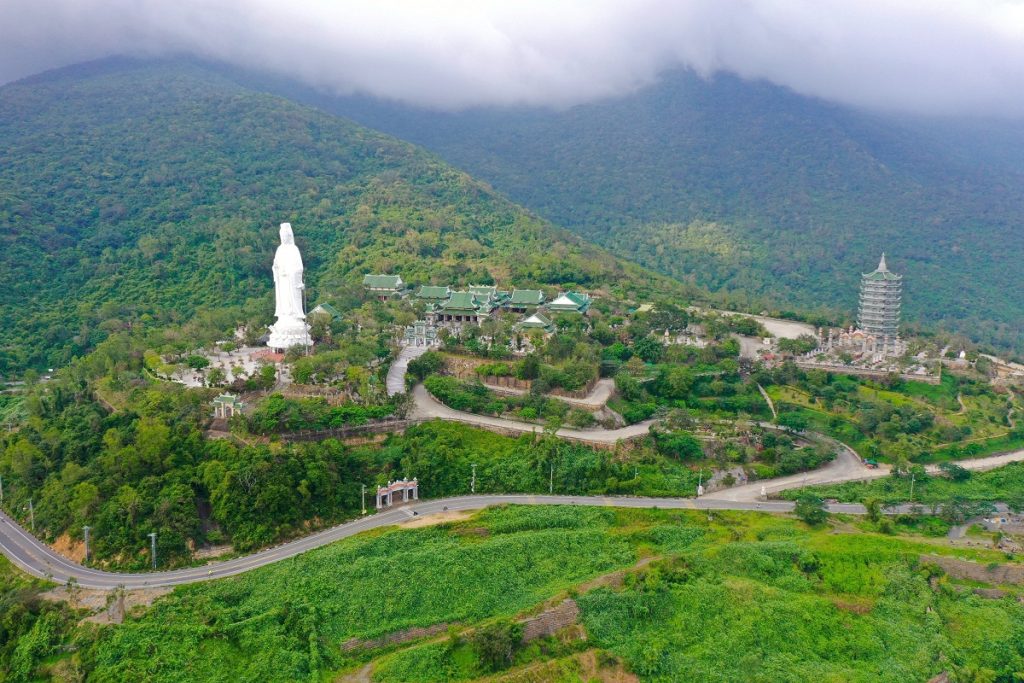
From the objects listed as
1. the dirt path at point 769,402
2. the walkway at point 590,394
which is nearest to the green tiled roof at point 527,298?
the walkway at point 590,394

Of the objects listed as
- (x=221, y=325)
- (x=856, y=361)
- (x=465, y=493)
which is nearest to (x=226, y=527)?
(x=465, y=493)

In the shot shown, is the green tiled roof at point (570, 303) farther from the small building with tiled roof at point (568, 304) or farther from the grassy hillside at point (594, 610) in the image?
the grassy hillside at point (594, 610)

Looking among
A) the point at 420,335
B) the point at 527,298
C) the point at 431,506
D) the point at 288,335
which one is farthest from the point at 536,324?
the point at 431,506

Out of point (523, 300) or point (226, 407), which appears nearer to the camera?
point (226, 407)

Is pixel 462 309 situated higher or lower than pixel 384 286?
lower

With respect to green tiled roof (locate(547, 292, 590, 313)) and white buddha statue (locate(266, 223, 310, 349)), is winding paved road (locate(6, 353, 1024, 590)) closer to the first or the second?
white buddha statue (locate(266, 223, 310, 349))

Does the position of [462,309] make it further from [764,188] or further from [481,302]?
[764,188]
